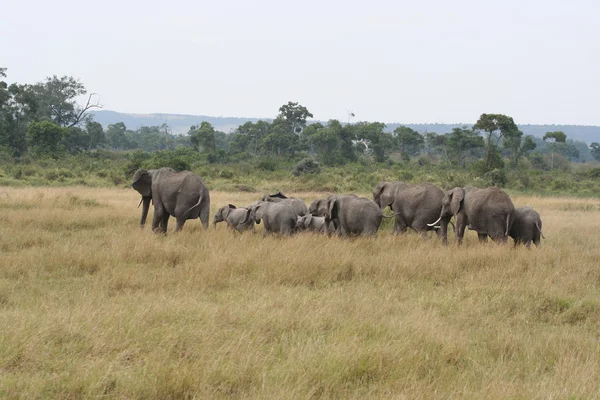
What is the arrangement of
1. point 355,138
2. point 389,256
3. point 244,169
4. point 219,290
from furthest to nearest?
point 355,138 → point 244,169 → point 389,256 → point 219,290

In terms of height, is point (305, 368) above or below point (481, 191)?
below

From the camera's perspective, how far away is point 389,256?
34.3ft

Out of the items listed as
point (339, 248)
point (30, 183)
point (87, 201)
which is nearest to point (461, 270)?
point (339, 248)

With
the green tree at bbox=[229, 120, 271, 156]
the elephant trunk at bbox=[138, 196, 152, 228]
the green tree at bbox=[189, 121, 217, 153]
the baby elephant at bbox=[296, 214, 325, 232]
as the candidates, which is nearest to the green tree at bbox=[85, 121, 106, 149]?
the green tree at bbox=[189, 121, 217, 153]

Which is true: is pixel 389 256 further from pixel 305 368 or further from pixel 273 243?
pixel 305 368

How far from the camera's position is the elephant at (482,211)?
11820mm

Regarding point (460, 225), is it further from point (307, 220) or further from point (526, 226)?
point (307, 220)

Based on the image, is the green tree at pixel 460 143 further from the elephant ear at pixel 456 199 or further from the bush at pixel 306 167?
the elephant ear at pixel 456 199

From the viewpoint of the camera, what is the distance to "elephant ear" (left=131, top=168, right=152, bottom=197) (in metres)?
14.0

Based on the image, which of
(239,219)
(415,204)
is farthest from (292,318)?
(239,219)

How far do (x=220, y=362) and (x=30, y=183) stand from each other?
88.0 ft

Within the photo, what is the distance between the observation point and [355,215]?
1287 cm

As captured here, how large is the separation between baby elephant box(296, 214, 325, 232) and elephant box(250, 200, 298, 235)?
397 mm

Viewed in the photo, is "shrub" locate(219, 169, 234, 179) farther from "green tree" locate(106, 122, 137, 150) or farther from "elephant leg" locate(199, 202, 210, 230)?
"green tree" locate(106, 122, 137, 150)
